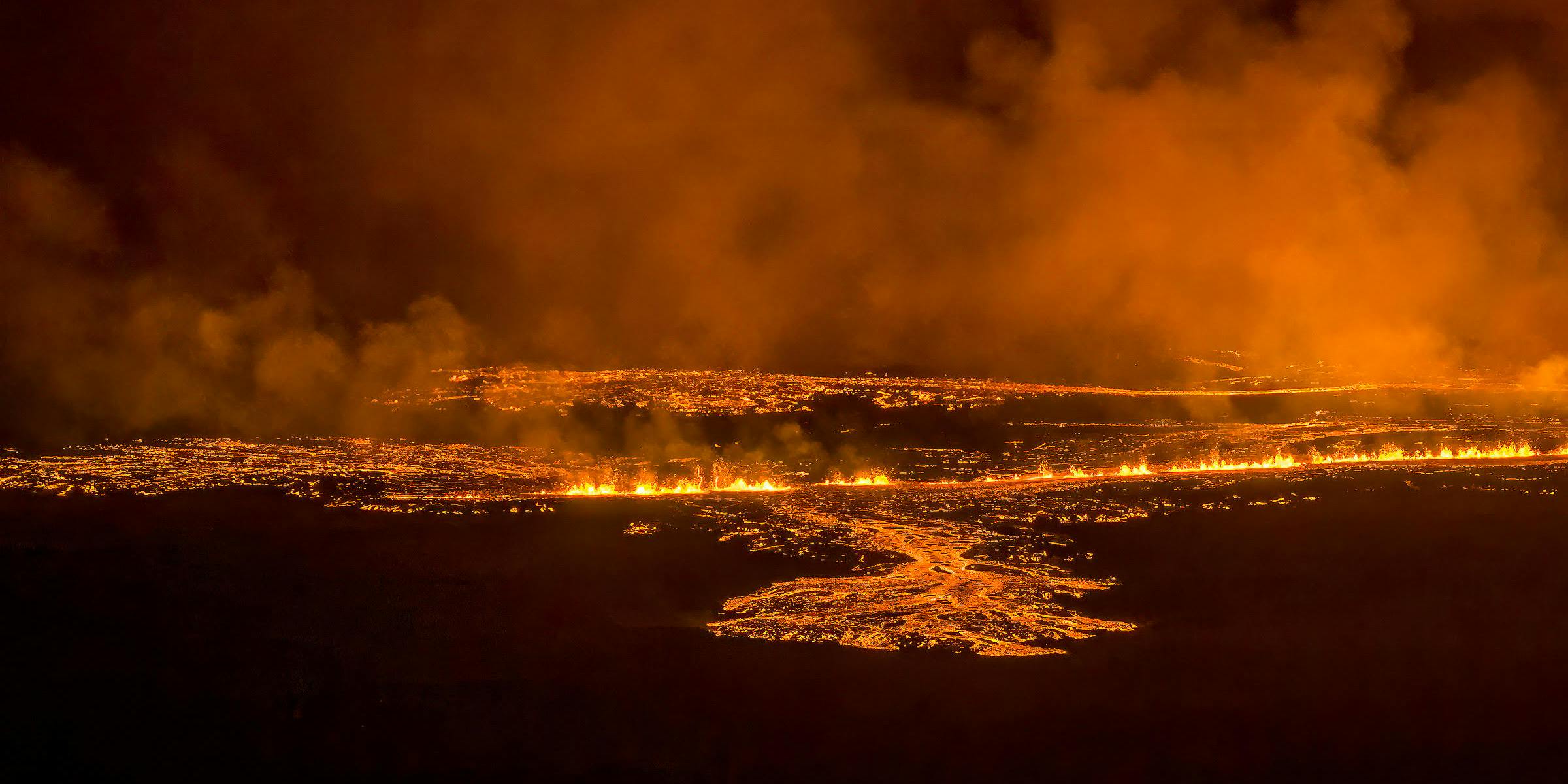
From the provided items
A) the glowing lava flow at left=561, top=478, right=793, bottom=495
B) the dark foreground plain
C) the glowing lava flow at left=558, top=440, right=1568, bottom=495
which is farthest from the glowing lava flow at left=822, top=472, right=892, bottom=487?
the dark foreground plain

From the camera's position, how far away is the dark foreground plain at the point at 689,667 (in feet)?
16.2

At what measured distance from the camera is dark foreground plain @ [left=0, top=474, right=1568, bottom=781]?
16.2 feet

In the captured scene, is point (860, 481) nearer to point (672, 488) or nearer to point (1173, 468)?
point (672, 488)

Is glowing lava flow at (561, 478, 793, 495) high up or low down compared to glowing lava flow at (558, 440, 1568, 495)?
down

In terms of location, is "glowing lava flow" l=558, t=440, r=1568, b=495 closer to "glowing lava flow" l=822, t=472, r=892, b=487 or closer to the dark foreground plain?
"glowing lava flow" l=822, t=472, r=892, b=487

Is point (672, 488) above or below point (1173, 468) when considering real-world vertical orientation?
below

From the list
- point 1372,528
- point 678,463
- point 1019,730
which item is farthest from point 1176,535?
point 678,463

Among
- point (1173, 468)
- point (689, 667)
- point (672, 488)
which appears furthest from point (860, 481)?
point (689, 667)

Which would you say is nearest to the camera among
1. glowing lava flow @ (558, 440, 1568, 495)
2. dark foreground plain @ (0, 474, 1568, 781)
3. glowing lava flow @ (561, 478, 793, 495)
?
dark foreground plain @ (0, 474, 1568, 781)

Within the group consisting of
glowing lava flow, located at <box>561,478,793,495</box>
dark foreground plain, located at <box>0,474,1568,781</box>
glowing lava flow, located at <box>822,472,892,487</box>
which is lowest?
dark foreground plain, located at <box>0,474,1568,781</box>

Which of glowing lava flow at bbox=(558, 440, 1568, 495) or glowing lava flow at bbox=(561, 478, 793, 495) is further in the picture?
glowing lava flow at bbox=(558, 440, 1568, 495)

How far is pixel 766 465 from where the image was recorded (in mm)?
9984

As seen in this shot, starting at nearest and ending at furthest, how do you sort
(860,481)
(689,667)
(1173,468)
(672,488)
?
(689,667), (672,488), (860,481), (1173,468)

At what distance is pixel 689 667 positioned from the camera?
5699mm
